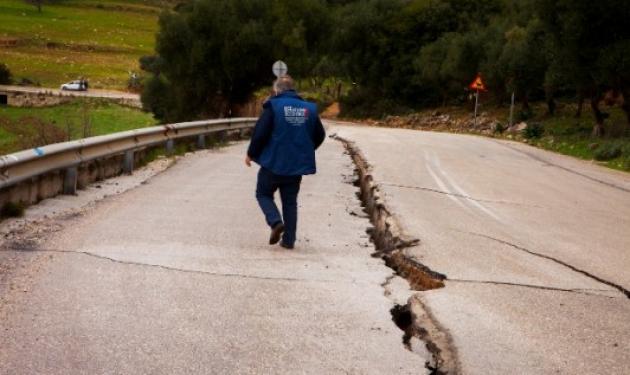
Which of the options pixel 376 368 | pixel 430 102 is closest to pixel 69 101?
pixel 430 102

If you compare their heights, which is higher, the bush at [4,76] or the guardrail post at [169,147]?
the guardrail post at [169,147]

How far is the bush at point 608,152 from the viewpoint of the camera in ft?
82.0

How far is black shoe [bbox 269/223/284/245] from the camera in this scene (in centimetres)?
835

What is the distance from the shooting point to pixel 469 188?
48.8 ft

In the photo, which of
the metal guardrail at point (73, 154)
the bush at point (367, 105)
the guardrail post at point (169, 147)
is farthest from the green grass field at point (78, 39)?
the metal guardrail at point (73, 154)

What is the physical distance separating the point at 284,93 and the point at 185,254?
1.84 metres

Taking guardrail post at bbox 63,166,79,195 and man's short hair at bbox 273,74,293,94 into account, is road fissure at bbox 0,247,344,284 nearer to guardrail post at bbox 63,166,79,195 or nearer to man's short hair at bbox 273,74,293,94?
man's short hair at bbox 273,74,293,94

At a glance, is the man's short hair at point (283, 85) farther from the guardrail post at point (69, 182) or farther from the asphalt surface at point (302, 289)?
the guardrail post at point (69, 182)

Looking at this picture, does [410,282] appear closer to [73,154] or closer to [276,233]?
[276,233]

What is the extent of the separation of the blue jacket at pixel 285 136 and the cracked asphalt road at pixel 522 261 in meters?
1.36

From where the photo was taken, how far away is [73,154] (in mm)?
11836

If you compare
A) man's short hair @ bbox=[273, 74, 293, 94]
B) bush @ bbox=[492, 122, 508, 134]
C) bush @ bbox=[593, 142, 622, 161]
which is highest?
man's short hair @ bbox=[273, 74, 293, 94]

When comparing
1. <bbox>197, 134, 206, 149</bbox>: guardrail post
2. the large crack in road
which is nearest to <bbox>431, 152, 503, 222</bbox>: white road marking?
the large crack in road

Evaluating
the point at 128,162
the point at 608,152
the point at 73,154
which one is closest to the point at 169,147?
the point at 128,162
